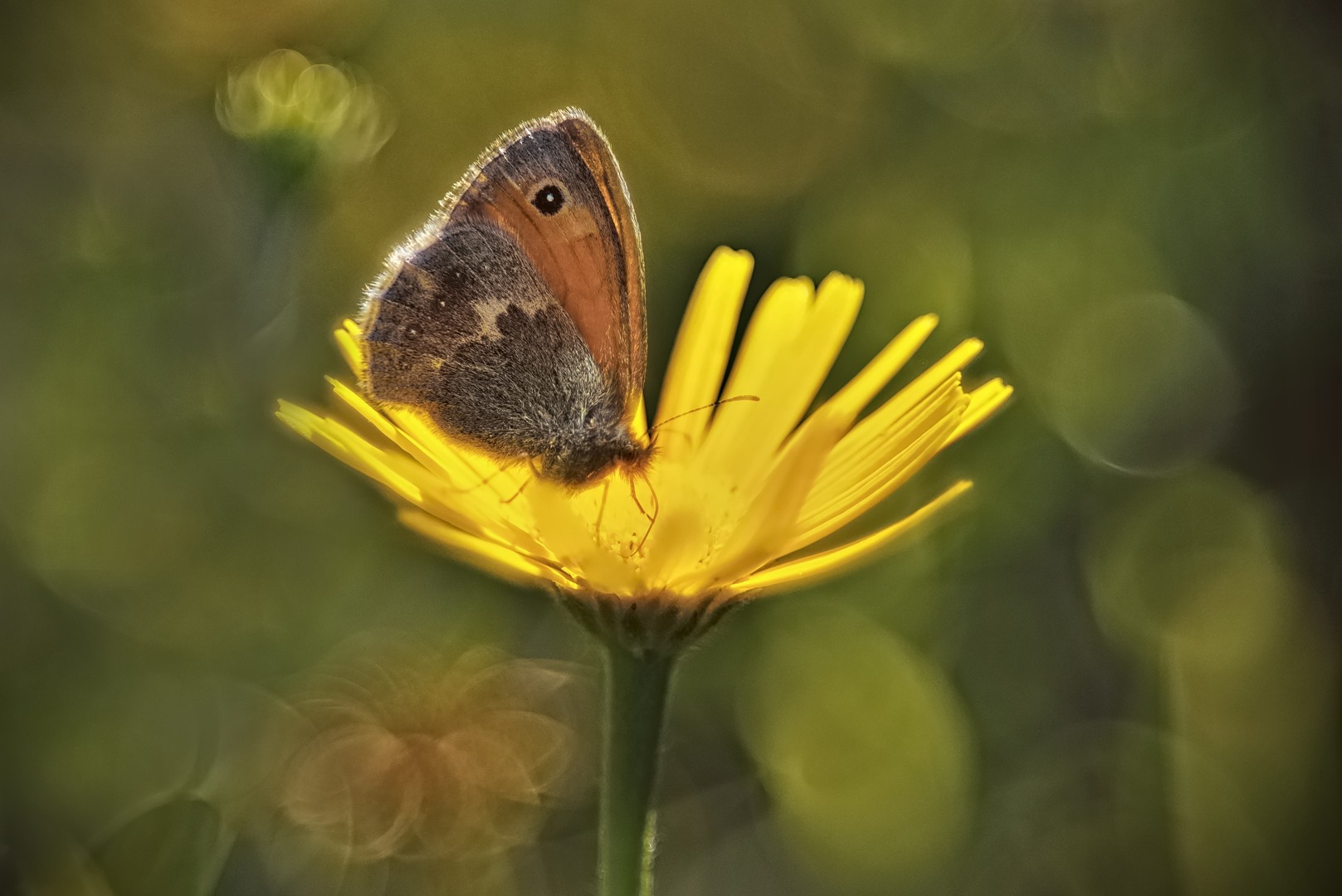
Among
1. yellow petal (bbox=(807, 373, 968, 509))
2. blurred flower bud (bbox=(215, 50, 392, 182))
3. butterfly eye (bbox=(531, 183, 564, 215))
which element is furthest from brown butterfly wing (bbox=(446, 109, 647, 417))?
blurred flower bud (bbox=(215, 50, 392, 182))

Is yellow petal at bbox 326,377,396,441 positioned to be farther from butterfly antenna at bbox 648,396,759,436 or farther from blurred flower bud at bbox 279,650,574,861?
blurred flower bud at bbox 279,650,574,861

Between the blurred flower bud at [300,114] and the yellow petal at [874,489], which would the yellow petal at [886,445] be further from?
the blurred flower bud at [300,114]

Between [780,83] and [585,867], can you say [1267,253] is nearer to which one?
[780,83]

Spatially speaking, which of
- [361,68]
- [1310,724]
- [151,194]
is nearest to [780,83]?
[361,68]

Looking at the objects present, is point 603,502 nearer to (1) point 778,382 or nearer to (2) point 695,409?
(2) point 695,409

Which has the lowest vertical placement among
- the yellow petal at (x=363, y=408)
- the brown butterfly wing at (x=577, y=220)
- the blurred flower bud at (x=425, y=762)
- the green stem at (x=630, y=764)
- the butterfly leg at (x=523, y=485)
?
the blurred flower bud at (x=425, y=762)

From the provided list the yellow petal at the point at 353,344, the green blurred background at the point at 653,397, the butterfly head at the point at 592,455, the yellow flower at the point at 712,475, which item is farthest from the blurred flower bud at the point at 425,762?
the yellow petal at the point at 353,344
